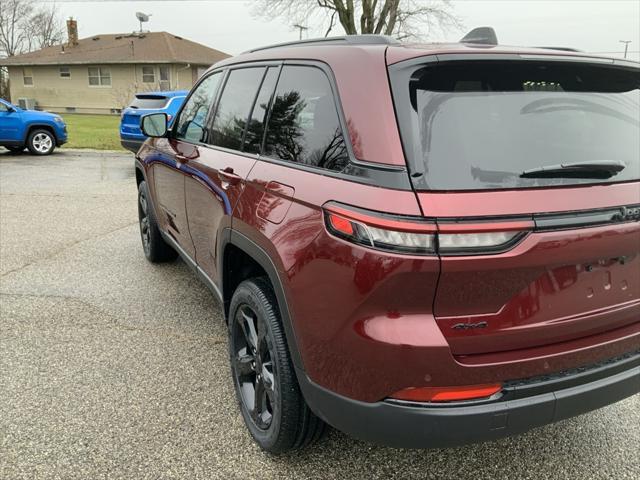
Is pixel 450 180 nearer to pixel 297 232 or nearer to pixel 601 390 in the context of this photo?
pixel 297 232

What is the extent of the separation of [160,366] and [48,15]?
62038mm

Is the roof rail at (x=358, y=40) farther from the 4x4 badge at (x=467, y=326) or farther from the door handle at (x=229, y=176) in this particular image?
the 4x4 badge at (x=467, y=326)

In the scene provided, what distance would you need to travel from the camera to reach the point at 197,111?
375 centimetres

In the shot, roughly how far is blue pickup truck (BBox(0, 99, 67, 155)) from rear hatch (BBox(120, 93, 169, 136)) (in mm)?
3652

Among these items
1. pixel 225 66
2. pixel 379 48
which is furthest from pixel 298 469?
pixel 225 66

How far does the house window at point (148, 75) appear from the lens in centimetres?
3556

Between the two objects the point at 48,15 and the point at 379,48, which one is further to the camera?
the point at 48,15

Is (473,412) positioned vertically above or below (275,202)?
below

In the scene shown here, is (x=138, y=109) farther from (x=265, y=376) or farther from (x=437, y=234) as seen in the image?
(x=437, y=234)

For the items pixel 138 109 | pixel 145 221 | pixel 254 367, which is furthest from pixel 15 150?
pixel 254 367

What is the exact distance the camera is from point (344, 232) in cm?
179

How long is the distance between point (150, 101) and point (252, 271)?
10.1 m

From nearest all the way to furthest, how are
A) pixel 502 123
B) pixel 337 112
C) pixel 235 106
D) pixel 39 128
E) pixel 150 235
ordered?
pixel 502 123
pixel 337 112
pixel 235 106
pixel 150 235
pixel 39 128

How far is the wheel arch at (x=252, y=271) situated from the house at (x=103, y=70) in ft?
111
